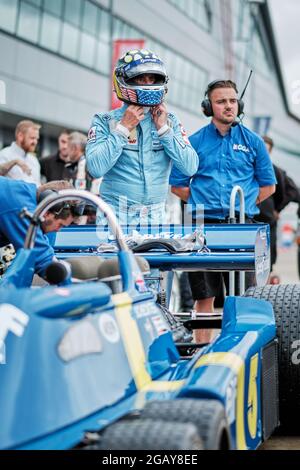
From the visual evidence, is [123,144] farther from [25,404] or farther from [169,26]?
[169,26]

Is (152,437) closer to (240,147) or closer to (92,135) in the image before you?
(92,135)

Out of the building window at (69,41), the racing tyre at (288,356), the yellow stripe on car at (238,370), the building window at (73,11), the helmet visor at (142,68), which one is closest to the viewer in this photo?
the yellow stripe on car at (238,370)

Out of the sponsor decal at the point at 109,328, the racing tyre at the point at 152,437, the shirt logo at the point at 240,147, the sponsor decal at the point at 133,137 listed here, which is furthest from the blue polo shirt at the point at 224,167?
the racing tyre at the point at 152,437

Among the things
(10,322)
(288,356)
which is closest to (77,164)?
(288,356)

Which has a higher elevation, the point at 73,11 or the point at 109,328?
the point at 73,11

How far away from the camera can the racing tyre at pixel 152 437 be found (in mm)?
3223

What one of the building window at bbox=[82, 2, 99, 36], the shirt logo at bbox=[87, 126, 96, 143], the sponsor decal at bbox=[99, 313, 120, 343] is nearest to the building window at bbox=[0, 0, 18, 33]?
the building window at bbox=[82, 2, 99, 36]

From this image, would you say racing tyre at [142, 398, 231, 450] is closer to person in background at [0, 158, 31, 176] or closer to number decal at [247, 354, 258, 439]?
number decal at [247, 354, 258, 439]

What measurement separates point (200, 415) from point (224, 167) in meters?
3.72

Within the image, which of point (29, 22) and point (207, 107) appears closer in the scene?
point (207, 107)

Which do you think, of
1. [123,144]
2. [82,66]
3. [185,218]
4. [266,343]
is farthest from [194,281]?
[82,66]

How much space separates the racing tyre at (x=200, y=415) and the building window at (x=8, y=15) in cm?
2052

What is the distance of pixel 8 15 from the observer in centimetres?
2403

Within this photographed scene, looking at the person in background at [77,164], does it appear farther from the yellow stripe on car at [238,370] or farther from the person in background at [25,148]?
the yellow stripe on car at [238,370]
